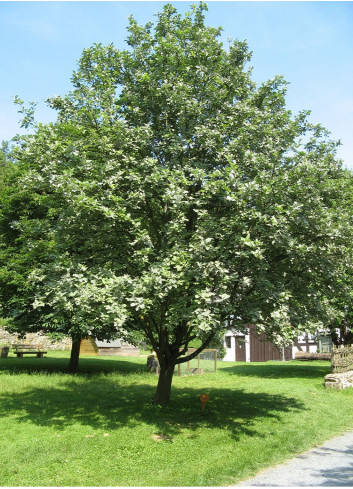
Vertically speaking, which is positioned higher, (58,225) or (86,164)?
(86,164)

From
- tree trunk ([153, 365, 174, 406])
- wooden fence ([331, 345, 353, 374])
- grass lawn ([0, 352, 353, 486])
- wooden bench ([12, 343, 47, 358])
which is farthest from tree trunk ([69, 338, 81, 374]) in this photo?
wooden fence ([331, 345, 353, 374])

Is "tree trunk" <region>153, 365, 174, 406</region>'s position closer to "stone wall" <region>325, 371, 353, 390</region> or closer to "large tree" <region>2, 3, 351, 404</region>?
"large tree" <region>2, 3, 351, 404</region>

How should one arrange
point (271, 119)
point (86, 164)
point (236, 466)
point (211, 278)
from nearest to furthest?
point (236, 466) < point (211, 278) < point (86, 164) < point (271, 119)

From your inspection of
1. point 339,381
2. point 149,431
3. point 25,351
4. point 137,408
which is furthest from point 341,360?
point 25,351

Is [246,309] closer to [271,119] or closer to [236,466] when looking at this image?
[236,466]

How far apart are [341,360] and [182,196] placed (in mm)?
13653

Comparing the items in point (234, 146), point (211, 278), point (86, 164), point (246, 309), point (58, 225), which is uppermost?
point (234, 146)

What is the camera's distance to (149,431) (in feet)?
34.4

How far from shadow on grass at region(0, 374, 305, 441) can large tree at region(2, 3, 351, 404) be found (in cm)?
128

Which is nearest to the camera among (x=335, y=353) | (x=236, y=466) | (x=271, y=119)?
(x=236, y=466)

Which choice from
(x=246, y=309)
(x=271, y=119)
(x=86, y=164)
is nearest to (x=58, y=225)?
(x=86, y=164)

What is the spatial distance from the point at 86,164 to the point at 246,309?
18.6 ft

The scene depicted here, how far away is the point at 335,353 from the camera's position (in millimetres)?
18578

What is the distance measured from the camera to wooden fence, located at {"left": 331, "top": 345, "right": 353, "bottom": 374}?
18578mm
